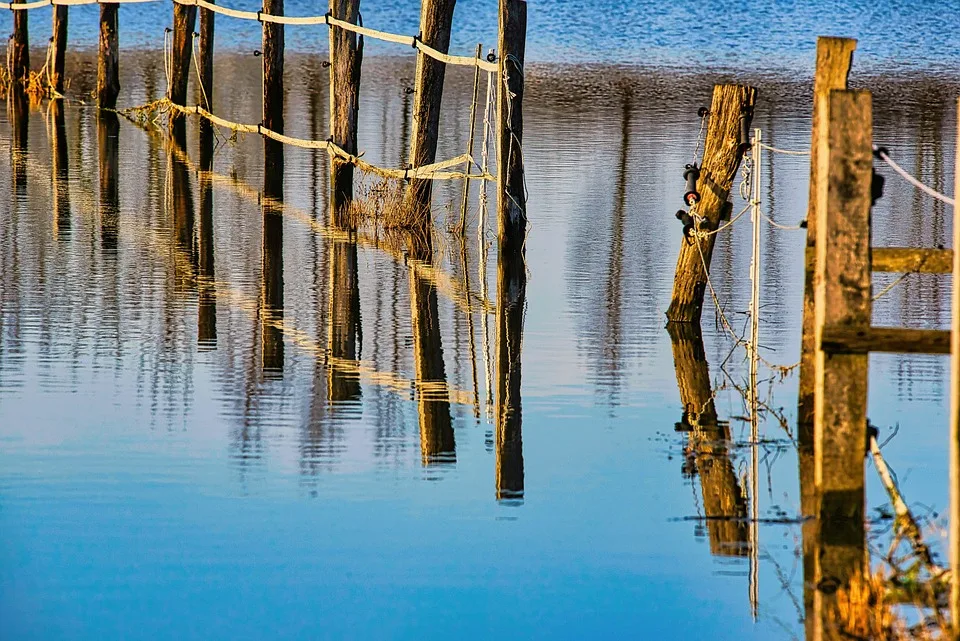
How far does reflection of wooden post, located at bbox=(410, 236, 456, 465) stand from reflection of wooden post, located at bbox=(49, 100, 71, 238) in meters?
3.14

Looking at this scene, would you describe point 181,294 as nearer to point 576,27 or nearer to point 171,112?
point 171,112

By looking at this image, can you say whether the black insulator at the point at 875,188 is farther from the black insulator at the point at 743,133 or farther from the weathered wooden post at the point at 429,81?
the weathered wooden post at the point at 429,81

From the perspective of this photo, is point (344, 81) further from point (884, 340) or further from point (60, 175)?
point (884, 340)

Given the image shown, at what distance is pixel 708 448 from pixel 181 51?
1392 cm

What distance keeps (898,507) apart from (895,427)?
2271 mm

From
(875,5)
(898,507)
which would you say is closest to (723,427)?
(898,507)

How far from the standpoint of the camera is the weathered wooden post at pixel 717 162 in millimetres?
8664

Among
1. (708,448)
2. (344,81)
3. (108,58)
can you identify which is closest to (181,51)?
(108,58)

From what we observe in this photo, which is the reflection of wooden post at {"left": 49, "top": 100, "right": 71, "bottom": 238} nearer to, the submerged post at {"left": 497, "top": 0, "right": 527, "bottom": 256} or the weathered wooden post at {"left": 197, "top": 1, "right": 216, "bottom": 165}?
the weathered wooden post at {"left": 197, "top": 1, "right": 216, "bottom": 165}

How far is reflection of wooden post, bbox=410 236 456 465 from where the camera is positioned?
7086 mm

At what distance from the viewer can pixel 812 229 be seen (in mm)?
7148

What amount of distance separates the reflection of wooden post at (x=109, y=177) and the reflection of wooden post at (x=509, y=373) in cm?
291

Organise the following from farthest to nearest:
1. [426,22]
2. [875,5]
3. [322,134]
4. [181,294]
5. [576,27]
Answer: [875,5] → [576,27] → [322,134] → [426,22] → [181,294]

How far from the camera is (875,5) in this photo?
164ft
